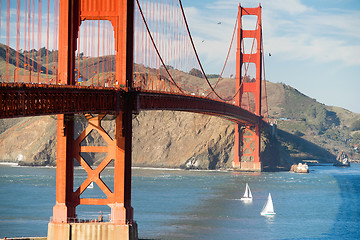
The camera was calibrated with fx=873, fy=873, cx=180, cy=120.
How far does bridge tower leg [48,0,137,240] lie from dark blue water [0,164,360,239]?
870 cm

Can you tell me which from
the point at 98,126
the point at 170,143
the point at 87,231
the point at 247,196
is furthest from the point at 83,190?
the point at 170,143

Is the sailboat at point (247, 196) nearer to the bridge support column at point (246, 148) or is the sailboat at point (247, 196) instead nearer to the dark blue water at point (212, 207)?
the dark blue water at point (212, 207)

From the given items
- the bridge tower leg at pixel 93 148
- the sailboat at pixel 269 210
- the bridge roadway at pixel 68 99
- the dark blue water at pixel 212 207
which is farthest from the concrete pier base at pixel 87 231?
the sailboat at pixel 269 210

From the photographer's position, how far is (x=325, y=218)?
6612cm

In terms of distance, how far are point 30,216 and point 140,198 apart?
1670 centimetres

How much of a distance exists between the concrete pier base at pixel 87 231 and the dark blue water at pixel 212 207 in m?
9.02

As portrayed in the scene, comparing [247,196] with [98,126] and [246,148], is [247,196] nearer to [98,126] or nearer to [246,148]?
[98,126]

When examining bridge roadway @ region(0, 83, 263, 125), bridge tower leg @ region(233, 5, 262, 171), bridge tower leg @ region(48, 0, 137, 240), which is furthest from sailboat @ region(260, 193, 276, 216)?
bridge tower leg @ region(233, 5, 262, 171)

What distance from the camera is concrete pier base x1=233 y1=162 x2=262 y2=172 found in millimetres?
124312

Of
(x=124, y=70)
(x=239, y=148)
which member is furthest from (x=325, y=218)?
(x=239, y=148)

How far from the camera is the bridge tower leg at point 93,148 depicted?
40.4m

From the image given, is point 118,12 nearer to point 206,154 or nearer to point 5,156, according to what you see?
point 206,154

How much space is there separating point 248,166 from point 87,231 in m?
86.2

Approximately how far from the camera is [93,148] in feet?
139
